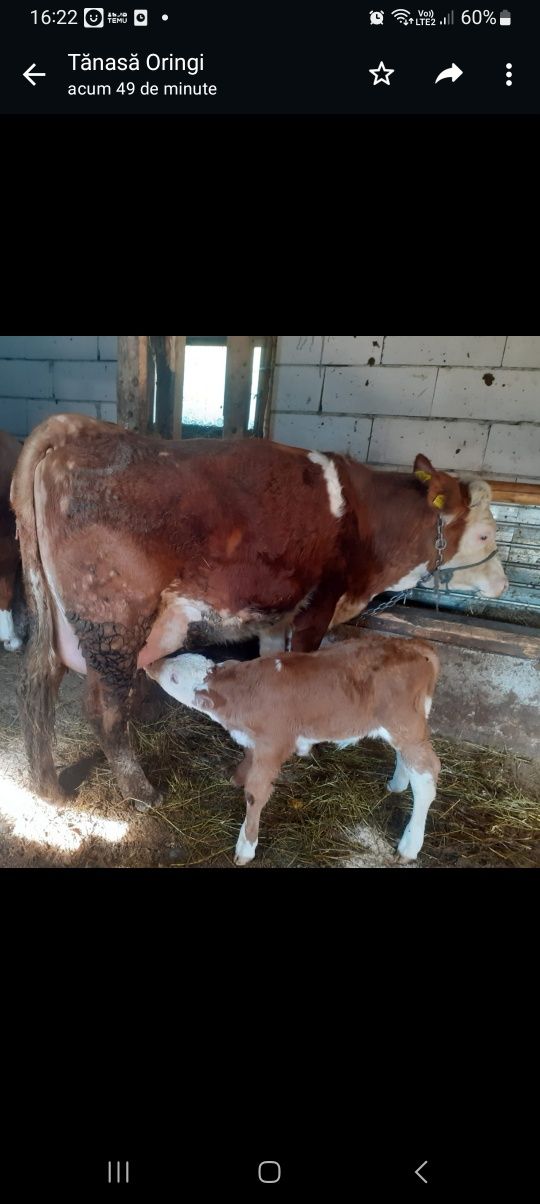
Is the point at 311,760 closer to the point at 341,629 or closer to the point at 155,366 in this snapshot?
the point at 341,629

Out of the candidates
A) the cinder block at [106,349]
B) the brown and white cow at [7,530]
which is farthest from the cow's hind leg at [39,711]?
the cinder block at [106,349]

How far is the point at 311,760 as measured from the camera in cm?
339

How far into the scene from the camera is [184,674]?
2678 mm

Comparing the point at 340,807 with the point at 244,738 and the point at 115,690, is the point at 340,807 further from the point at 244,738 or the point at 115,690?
the point at 115,690

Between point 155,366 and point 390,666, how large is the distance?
3066mm

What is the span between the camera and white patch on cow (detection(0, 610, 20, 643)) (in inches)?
163

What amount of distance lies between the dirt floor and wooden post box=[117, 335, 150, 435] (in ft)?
6.91

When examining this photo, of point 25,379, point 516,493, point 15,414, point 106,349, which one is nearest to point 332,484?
point 516,493

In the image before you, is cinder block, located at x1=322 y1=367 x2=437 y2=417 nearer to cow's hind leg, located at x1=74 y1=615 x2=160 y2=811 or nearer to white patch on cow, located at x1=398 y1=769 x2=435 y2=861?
cow's hind leg, located at x1=74 y1=615 x2=160 y2=811

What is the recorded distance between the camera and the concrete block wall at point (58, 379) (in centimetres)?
552

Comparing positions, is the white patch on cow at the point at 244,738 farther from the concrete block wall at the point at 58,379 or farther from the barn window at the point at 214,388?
the concrete block wall at the point at 58,379

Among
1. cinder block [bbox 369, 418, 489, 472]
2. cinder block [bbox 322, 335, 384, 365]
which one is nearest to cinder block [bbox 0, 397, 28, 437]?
cinder block [bbox 322, 335, 384, 365]

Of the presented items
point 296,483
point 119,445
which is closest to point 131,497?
point 119,445

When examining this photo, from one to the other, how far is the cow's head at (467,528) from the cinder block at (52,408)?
3781 mm
